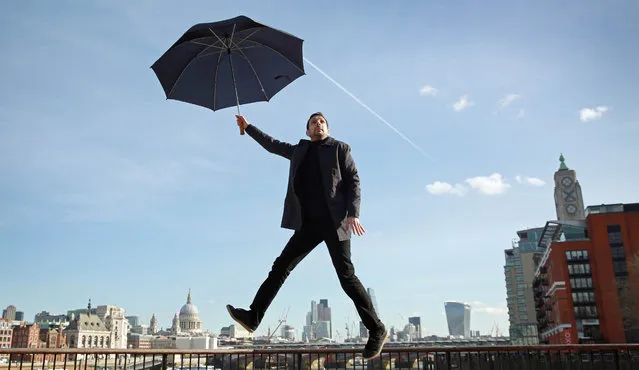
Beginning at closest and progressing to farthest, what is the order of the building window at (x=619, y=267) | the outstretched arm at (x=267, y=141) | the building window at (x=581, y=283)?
the outstretched arm at (x=267, y=141) → the building window at (x=619, y=267) → the building window at (x=581, y=283)

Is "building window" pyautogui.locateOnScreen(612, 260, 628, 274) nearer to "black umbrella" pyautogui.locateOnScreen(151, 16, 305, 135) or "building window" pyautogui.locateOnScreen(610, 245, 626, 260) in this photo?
"building window" pyautogui.locateOnScreen(610, 245, 626, 260)

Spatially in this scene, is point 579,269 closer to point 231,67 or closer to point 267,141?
point 267,141

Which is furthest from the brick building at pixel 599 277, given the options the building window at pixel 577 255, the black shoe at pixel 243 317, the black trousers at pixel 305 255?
the black shoe at pixel 243 317

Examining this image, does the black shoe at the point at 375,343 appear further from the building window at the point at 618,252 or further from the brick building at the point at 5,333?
the brick building at the point at 5,333

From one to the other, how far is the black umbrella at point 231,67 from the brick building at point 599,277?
239 ft

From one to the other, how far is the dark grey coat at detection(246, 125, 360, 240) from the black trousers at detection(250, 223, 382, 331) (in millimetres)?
137

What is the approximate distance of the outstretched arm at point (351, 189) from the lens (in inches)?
227

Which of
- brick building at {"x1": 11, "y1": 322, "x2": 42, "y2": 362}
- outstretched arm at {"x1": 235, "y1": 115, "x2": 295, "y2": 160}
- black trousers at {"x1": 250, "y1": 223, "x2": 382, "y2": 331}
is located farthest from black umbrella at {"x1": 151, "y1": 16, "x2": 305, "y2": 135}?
brick building at {"x1": 11, "y1": 322, "x2": 42, "y2": 362}

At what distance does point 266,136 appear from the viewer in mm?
6730

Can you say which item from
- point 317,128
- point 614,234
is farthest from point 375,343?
point 614,234

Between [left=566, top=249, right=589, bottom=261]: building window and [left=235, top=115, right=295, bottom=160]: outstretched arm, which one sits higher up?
[left=566, top=249, right=589, bottom=261]: building window

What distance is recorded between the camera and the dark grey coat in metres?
5.83

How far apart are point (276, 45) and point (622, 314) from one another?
75992 millimetres

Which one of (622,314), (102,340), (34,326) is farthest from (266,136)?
(102,340)
